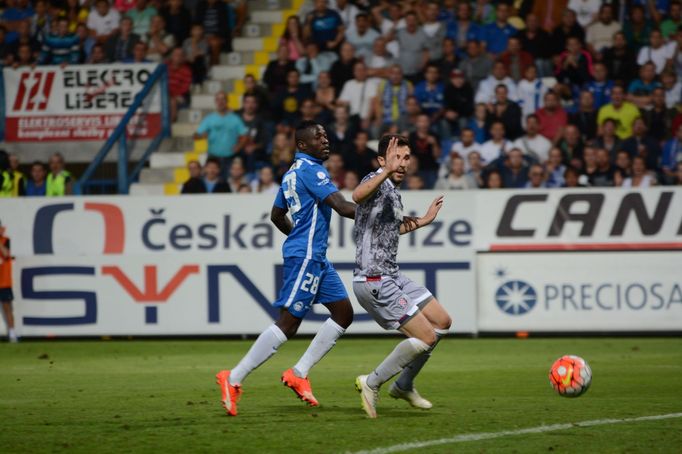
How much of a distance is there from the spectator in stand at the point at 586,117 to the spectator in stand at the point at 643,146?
70 cm

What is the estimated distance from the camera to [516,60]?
19.5 m

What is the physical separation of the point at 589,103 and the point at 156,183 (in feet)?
23.5

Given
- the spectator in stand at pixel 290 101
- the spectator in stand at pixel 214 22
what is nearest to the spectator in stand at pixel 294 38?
the spectator in stand at pixel 290 101

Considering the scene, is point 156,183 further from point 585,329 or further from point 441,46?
point 585,329

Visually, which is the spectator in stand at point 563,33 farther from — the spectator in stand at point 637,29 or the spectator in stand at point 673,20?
the spectator in stand at point 673,20

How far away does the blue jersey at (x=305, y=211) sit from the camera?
8727 mm

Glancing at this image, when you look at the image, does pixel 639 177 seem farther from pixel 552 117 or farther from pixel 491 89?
pixel 491 89

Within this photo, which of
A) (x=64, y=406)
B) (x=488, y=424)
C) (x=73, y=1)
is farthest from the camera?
(x=73, y=1)

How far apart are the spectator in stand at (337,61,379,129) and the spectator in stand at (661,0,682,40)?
16.0 ft

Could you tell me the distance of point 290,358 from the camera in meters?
14.2

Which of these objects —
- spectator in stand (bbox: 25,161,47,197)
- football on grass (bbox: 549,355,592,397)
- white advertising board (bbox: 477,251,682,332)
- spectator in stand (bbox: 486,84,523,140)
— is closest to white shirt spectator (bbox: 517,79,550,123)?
spectator in stand (bbox: 486,84,523,140)

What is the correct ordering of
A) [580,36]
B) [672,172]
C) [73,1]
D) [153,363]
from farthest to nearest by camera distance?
[73,1] → [580,36] → [672,172] → [153,363]

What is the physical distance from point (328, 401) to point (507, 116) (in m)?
9.76

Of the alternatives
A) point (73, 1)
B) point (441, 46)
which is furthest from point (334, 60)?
point (73, 1)
